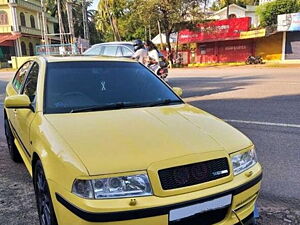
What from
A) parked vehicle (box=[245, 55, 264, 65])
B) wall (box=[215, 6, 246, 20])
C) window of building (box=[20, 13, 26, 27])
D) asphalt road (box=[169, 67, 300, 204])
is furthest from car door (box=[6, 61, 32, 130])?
wall (box=[215, 6, 246, 20])

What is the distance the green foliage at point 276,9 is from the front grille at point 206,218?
35867 mm

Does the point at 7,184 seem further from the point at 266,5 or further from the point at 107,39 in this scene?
the point at 107,39

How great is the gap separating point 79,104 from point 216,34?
32149 millimetres

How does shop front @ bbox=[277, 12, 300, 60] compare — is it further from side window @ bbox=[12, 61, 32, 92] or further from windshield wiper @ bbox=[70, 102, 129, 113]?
windshield wiper @ bbox=[70, 102, 129, 113]

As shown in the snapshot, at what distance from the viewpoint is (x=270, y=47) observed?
32250 mm

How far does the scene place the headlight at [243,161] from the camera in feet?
8.39

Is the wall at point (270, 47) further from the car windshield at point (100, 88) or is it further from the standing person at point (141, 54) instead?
the car windshield at point (100, 88)

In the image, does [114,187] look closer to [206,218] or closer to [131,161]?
[131,161]

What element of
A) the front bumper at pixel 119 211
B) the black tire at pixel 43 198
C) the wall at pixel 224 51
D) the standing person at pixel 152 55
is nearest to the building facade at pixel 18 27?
the wall at pixel 224 51

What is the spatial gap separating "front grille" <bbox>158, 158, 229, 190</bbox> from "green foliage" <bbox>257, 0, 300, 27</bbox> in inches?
1409

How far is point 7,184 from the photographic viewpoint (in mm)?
4125

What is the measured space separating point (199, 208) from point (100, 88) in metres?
1.89

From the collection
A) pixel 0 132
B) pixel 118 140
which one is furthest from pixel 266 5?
pixel 118 140

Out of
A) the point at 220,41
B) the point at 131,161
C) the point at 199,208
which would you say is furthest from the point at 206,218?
the point at 220,41
